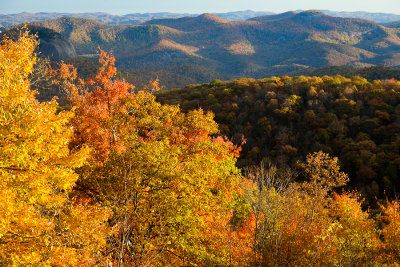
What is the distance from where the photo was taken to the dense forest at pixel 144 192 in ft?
30.4

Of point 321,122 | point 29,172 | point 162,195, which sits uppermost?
point 29,172

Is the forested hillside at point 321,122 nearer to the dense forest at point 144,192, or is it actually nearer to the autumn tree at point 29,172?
the dense forest at point 144,192

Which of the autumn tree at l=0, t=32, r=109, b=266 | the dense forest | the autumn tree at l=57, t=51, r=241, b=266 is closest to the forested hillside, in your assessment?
the dense forest

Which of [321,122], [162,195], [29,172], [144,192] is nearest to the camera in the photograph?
[29,172]

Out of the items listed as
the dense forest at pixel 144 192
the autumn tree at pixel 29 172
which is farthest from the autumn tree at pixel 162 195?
the autumn tree at pixel 29 172

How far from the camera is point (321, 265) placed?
1342cm

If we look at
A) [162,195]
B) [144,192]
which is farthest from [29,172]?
[162,195]

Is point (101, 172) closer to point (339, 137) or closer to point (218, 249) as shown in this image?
point (218, 249)

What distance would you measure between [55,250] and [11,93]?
20.1ft

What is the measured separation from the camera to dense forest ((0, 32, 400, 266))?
9.27 m

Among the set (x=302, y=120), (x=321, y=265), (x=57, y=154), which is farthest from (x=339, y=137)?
(x=57, y=154)

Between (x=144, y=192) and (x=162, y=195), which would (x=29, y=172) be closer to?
(x=144, y=192)

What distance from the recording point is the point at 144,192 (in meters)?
13.7

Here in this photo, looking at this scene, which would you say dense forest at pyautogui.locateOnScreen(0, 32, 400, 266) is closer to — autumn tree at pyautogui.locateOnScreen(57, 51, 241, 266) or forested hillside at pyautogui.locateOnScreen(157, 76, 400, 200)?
autumn tree at pyautogui.locateOnScreen(57, 51, 241, 266)
